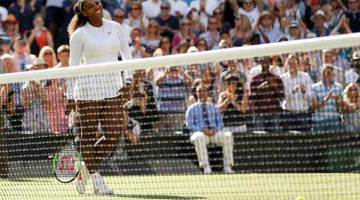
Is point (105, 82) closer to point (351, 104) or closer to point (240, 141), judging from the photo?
point (240, 141)

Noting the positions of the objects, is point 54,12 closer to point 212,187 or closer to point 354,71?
point 212,187

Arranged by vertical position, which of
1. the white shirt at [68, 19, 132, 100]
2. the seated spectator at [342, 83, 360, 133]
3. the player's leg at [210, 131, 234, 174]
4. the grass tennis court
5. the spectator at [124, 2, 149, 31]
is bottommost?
→ the grass tennis court

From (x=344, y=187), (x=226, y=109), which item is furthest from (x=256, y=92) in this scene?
(x=344, y=187)

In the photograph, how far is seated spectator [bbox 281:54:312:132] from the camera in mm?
8883

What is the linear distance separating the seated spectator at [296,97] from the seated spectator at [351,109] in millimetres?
468

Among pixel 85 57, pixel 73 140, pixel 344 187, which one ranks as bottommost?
pixel 344 187

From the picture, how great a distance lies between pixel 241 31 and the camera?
55.0ft

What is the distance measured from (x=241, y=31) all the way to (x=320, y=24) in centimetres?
136

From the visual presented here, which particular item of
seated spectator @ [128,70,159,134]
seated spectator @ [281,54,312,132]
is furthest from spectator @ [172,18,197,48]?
seated spectator @ [281,54,312,132]

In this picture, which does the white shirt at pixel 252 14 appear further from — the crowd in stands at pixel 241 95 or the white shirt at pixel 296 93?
the white shirt at pixel 296 93

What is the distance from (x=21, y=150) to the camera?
10391 mm

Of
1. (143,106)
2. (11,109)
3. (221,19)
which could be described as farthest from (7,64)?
(143,106)

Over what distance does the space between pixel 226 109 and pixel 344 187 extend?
1346 millimetres

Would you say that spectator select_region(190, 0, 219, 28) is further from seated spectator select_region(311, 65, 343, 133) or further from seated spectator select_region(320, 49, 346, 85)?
seated spectator select_region(320, 49, 346, 85)
